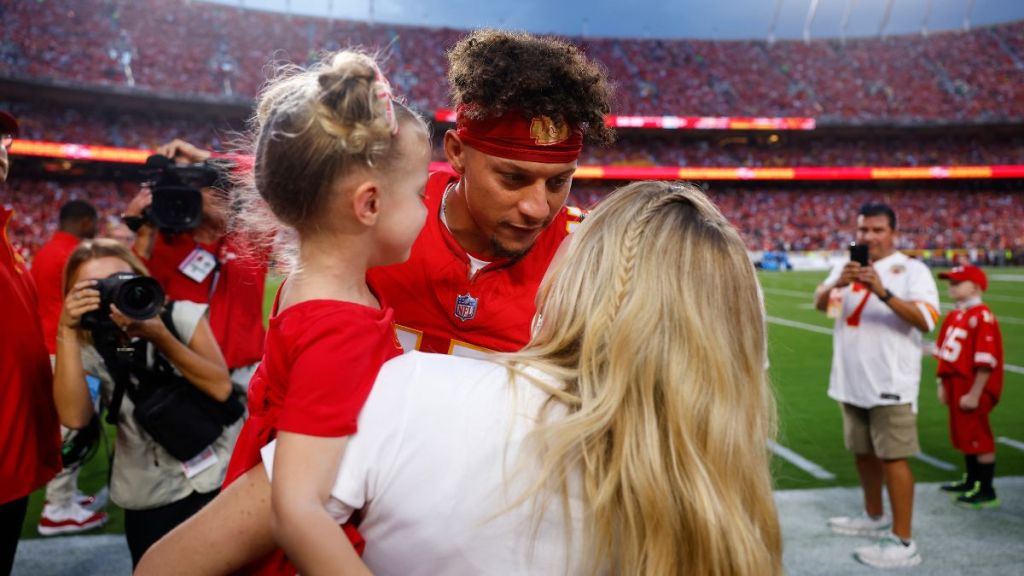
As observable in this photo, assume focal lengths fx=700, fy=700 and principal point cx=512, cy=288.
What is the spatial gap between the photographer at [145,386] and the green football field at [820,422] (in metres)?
2.30

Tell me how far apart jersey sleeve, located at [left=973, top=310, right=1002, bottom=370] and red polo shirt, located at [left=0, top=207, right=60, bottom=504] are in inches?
251

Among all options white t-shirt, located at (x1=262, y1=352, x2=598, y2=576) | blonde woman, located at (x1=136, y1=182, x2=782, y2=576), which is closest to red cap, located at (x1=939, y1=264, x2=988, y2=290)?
blonde woman, located at (x1=136, y1=182, x2=782, y2=576)

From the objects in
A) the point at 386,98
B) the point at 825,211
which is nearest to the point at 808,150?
Answer: the point at 825,211

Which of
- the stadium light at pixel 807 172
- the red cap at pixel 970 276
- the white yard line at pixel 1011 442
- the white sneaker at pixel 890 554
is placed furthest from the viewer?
the stadium light at pixel 807 172

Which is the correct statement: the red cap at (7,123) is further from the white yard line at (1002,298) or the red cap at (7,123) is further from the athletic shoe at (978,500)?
the white yard line at (1002,298)

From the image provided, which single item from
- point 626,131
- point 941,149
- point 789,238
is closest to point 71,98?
point 626,131

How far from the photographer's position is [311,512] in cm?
109

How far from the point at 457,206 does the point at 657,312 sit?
1.49m

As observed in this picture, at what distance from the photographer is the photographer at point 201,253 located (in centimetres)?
353

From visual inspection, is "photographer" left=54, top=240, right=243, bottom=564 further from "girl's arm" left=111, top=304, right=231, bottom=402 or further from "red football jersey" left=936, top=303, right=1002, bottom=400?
"red football jersey" left=936, top=303, right=1002, bottom=400

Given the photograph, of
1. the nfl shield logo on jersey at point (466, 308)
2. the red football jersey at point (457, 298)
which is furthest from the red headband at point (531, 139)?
the nfl shield logo on jersey at point (466, 308)

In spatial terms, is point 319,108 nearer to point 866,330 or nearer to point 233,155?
point 233,155

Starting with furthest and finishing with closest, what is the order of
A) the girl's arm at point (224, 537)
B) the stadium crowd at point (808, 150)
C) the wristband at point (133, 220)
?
A: 1. the stadium crowd at point (808, 150)
2. the wristband at point (133, 220)
3. the girl's arm at point (224, 537)

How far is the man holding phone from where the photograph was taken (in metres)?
4.70
